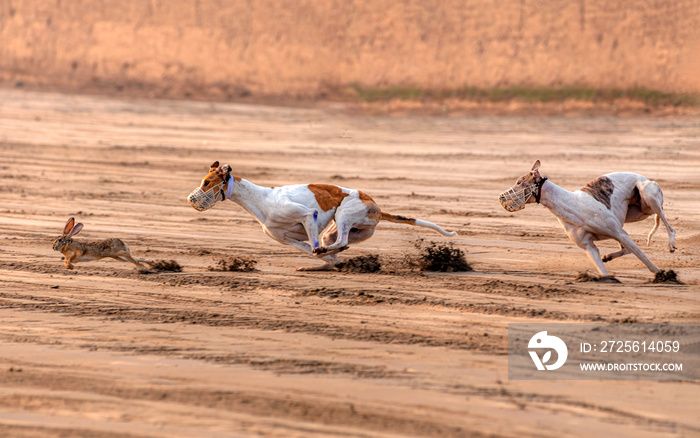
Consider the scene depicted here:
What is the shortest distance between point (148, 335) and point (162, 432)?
6.07 feet

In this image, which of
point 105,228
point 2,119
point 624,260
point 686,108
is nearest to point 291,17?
point 2,119

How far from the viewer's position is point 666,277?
793 centimetres

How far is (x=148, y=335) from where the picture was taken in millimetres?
6559

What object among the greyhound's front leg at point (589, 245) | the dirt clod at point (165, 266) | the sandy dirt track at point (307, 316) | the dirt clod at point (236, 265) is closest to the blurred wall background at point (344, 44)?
the sandy dirt track at point (307, 316)

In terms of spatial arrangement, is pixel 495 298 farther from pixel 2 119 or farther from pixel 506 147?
pixel 2 119

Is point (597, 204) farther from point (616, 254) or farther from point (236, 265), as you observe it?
point (236, 265)

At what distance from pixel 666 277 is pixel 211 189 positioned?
499cm

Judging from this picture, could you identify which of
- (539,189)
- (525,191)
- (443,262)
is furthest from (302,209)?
(539,189)

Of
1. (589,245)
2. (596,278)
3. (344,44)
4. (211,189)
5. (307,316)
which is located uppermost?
(344,44)

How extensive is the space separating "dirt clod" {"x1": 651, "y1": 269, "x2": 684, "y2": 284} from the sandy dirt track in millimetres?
162

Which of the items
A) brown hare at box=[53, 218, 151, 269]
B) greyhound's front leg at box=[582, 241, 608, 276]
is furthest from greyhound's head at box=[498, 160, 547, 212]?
brown hare at box=[53, 218, 151, 269]

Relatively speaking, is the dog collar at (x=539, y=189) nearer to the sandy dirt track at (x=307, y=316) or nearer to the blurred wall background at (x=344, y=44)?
the sandy dirt track at (x=307, y=316)

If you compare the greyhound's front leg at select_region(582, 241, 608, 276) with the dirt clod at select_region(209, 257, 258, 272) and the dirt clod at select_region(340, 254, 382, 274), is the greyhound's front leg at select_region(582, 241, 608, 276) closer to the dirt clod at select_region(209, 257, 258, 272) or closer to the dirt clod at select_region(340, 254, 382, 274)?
the dirt clod at select_region(340, 254, 382, 274)

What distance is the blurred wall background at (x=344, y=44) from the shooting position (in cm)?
3073
